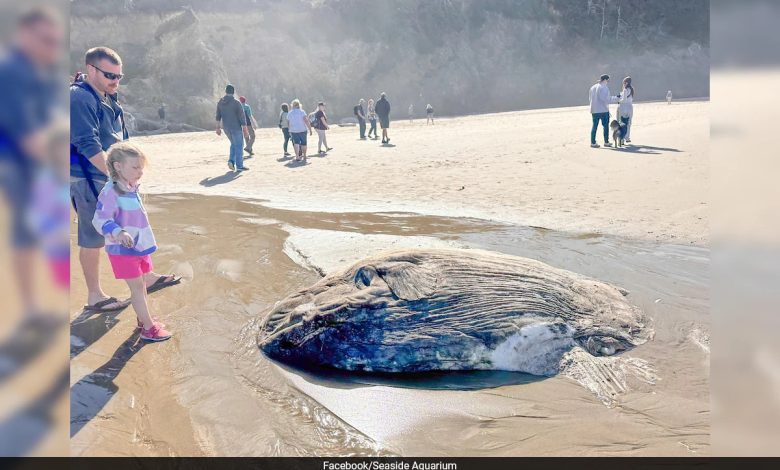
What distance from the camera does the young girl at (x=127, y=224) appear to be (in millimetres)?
3604

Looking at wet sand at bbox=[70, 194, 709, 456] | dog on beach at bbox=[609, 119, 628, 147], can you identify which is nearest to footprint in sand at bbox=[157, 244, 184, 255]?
wet sand at bbox=[70, 194, 709, 456]

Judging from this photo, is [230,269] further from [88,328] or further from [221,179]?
[221,179]

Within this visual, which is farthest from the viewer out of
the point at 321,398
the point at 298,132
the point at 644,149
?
the point at 298,132

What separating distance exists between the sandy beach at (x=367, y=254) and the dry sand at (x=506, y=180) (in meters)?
0.06

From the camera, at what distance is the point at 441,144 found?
581 inches

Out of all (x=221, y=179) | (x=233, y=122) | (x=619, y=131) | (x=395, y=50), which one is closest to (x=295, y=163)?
(x=233, y=122)

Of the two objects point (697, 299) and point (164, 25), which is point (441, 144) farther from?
point (164, 25)

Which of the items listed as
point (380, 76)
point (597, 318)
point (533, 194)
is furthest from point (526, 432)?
point (380, 76)

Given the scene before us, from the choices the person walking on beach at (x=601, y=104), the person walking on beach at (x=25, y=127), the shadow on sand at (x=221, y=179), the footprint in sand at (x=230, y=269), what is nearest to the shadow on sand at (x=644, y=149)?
the person walking on beach at (x=601, y=104)

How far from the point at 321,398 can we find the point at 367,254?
2.50 m

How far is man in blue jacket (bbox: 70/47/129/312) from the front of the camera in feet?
13.2

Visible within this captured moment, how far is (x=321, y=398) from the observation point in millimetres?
3064

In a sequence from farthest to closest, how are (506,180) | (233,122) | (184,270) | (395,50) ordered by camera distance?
(395,50) → (233,122) → (506,180) → (184,270)
